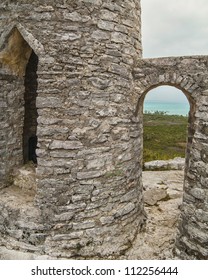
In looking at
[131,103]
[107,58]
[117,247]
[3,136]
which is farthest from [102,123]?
[117,247]

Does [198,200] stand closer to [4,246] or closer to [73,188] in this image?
[73,188]

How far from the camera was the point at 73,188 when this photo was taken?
14.2 feet

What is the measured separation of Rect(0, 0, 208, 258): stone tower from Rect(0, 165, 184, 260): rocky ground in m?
0.18

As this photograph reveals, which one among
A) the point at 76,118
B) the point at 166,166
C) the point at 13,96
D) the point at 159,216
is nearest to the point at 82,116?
the point at 76,118

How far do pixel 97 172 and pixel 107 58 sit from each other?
1702mm

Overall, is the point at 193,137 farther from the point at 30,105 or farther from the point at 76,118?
the point at 30,105

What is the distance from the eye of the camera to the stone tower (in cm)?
412

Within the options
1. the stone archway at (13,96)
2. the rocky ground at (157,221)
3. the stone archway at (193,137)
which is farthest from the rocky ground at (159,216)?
the stone archway at (13,96)

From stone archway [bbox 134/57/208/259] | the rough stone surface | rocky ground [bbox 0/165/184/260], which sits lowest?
rocky ground [bbox 0/165/184/260]

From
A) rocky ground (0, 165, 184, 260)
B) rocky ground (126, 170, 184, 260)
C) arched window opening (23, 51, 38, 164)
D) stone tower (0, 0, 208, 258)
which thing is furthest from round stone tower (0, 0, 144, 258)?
arched window opening (23, 51, 38, 164)

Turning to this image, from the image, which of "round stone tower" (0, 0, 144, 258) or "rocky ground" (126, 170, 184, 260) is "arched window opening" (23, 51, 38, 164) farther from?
"rocky ground" (126, 170, 184, 260)

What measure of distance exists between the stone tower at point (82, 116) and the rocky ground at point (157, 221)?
7.2 inches
